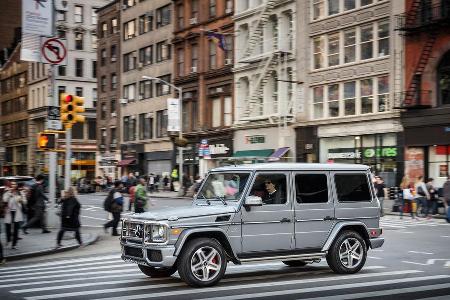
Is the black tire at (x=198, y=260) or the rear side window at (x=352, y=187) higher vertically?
the rear side window at (x=352, y=187)

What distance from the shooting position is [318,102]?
44.0 m

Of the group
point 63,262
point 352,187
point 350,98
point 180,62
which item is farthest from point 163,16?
point 352,187

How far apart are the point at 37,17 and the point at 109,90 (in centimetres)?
5481

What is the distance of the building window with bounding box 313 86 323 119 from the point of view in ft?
144

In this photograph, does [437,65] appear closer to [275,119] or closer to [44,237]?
[275,119]

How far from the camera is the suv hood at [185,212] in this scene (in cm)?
1073

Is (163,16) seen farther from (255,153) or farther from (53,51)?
(53,51)

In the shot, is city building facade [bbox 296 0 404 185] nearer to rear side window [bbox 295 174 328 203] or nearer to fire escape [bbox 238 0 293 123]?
fire escape [bbox 238 0 293 123]

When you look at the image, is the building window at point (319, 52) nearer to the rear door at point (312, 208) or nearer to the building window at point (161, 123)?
the building window at point (161, 123)

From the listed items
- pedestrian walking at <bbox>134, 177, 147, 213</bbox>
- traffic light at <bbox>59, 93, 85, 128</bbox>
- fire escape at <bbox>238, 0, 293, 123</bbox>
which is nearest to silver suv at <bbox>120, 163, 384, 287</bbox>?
traffic light at <bbox>59, 93, 85, 128</bbox>

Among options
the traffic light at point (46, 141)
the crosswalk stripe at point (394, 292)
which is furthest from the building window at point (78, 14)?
the crosswalk stripe at point (394, 292)

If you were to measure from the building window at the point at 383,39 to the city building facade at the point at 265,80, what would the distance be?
647 cm

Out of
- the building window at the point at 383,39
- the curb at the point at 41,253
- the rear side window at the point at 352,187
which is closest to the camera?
the rear side window at the point at 352,187

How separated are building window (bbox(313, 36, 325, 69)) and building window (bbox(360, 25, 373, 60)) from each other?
3578mm
